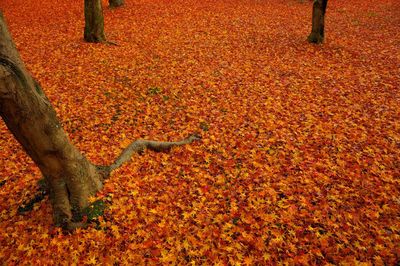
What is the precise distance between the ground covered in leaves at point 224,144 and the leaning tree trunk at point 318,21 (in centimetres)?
56

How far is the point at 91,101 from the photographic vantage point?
900 centimetres

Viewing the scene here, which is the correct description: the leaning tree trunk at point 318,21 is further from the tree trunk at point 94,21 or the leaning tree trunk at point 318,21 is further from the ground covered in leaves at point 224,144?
the tree trunk at point 94,21

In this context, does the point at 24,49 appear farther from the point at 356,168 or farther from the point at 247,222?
the point at 356,168

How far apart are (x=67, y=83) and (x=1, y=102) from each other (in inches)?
276

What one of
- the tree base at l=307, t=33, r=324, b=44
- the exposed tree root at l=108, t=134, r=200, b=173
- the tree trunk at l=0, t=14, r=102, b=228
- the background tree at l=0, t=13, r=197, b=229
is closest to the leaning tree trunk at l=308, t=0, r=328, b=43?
the tree base at l=307, t=33, r=324, b=44

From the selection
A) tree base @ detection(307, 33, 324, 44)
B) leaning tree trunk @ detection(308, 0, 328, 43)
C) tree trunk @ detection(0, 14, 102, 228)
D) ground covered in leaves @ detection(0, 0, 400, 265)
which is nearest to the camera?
tree trunk @ detection(0, 14, 102, 228)

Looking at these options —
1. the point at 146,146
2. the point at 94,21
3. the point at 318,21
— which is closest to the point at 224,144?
the point at 146,146

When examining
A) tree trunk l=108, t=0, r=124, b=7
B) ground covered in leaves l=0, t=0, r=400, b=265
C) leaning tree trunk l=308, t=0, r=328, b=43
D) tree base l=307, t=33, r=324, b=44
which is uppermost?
tree trunk l=108, t=0, r=124, b=7

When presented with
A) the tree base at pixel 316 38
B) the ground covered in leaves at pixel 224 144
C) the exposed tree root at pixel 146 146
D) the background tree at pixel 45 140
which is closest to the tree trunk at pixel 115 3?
the ground covered in leaves at pixel 224 144

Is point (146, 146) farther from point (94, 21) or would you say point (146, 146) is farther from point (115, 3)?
point (115, 3)

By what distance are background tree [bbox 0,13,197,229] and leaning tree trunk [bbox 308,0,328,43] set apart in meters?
11.3

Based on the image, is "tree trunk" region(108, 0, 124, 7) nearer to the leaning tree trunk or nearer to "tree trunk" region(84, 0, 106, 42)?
"tree trunk" region(84, 0, 106, 42)

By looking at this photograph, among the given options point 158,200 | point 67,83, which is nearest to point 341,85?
point 158,200

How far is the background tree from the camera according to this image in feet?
11.2
